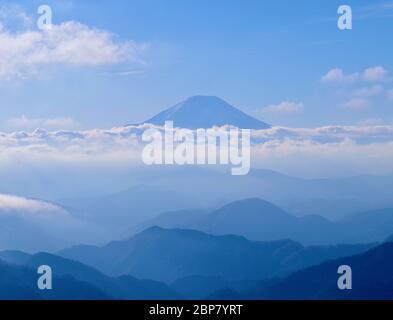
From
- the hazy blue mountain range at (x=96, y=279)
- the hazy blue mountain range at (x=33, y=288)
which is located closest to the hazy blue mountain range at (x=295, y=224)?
the hazy blue mountain range at (x=96, y=279)

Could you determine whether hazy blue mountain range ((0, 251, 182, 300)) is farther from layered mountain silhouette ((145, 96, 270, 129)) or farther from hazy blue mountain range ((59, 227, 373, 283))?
layered mountain silhouette ((145, 96, 270, 129))

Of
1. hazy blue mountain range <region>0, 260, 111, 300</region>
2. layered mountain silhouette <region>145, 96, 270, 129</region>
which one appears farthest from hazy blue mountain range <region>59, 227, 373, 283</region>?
layered mountain silhouette <region>145, 96, 270, 129</region>

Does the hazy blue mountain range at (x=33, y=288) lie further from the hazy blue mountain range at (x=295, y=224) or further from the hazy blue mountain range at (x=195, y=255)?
the hazy blue mountain range at (x=295, y=224)

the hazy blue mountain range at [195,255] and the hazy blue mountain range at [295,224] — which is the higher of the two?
the hazy blue mountain range at [295,224]
